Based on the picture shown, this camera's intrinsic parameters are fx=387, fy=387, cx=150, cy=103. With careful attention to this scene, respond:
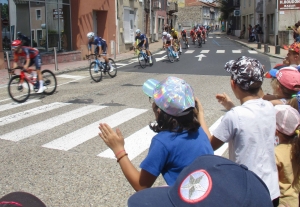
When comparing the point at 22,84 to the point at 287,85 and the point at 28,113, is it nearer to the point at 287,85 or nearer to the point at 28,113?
the point at 28,113

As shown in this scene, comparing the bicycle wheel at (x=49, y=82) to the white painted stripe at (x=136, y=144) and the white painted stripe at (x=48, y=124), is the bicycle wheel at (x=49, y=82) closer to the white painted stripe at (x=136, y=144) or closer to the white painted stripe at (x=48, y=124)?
the white painted stripe at (x=48, y=124)

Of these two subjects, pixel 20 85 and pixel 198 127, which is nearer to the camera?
pixel 198 127

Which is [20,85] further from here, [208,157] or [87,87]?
[208,157]

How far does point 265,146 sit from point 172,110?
0.75 m

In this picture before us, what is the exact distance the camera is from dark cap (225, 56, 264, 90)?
265 centimetres

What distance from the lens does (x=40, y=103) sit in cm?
976

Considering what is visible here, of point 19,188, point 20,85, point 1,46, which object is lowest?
point 19,188

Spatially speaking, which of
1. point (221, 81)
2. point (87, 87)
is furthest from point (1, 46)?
point (221, 81)

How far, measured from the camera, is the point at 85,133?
6.93m

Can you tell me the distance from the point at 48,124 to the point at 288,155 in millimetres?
5737

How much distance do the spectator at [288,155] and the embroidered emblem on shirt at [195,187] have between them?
5.12ft

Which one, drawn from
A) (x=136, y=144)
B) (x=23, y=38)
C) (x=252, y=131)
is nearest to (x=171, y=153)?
(x=252, y=131)

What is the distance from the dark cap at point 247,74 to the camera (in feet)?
8.71

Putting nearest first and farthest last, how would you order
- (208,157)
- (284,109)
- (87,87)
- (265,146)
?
(208,157), (265,146), (284,109), (87,87)
